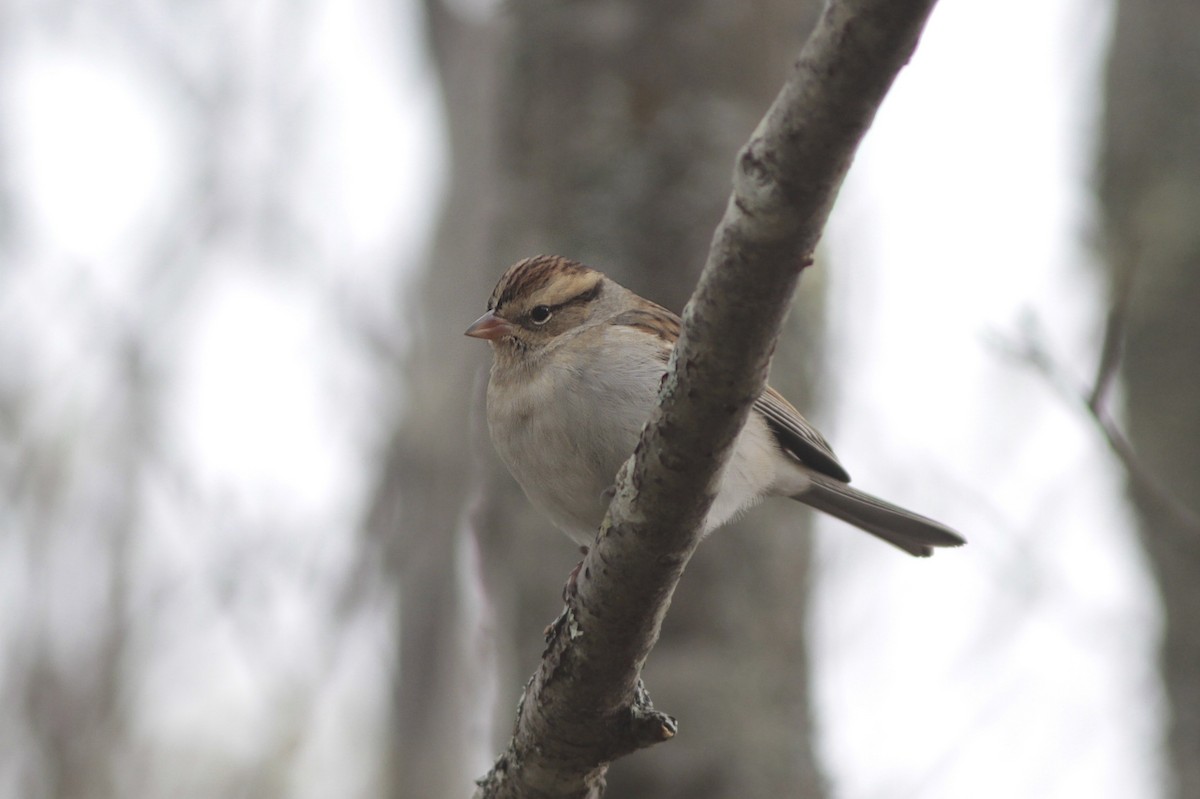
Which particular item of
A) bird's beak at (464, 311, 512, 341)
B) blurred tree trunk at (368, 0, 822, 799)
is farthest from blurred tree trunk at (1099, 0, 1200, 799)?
bird's beak at (464, 311, 512, 341)

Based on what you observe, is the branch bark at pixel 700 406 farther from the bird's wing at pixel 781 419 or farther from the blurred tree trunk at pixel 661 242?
the blurred tree trunk at pixel 661 242

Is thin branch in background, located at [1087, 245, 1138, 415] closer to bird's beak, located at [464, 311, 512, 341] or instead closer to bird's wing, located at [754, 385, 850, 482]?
bird's wing, located at [754, 385, 850, 482]

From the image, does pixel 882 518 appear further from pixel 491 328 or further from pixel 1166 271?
pixel 1166 271

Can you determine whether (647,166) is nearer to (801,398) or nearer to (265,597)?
(801,398)

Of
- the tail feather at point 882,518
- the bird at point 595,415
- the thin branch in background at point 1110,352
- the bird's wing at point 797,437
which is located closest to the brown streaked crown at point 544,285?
the bird at point 595,415

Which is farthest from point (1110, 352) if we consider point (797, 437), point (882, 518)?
point (882, 518)

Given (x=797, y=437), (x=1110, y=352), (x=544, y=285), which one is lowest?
(x=797, y=437)
